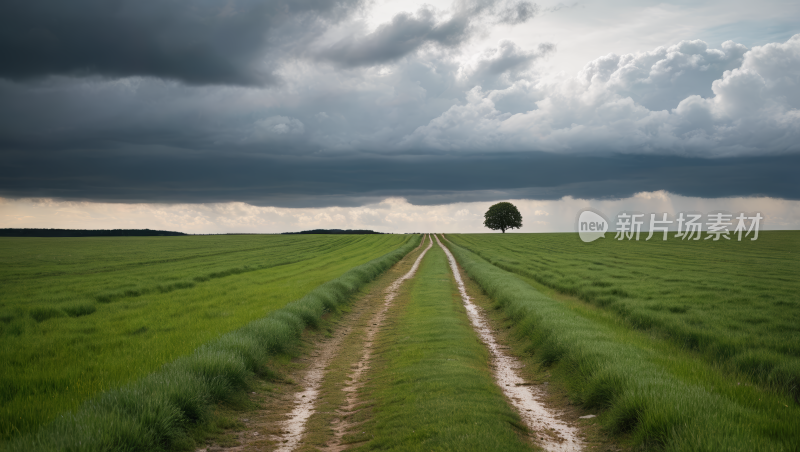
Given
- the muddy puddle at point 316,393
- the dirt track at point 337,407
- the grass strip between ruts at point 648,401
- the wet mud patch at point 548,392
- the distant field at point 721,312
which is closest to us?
the grass strip between ruts at point 648,401

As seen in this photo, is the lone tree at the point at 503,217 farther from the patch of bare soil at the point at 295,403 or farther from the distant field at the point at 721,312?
the patch of bare soil at the point at 295,403

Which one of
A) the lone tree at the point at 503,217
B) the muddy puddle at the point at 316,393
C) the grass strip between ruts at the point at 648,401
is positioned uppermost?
the lone tree at the point at 503,217

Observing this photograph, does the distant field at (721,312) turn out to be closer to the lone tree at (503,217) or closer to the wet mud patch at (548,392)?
the wet mud patch at (548,392)

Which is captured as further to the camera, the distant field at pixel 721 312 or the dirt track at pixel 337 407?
the distant field at pixel 721 312

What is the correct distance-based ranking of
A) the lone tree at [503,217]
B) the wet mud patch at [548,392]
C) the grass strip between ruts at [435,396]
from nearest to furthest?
the grass strip between ruts at [435,396] < the wet mud patch at [548,392] < the lone tree at [503,217]

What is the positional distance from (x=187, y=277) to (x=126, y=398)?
2805 centimetres

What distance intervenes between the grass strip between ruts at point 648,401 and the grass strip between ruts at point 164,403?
A: 24.2 feet

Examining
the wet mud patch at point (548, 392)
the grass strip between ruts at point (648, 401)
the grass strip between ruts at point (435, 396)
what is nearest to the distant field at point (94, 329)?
the grass strip between ruts at point (435, 396)

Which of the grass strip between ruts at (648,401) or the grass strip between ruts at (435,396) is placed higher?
the grass strip between ruts at (648,401)

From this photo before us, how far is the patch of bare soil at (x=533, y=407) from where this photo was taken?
728 centimetres

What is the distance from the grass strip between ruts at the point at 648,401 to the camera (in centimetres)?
581

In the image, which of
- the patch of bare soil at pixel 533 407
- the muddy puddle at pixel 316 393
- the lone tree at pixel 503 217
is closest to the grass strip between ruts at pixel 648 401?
the patch of bare soil at pixel 533 407

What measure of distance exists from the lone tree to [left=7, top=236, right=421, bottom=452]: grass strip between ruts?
137139mm

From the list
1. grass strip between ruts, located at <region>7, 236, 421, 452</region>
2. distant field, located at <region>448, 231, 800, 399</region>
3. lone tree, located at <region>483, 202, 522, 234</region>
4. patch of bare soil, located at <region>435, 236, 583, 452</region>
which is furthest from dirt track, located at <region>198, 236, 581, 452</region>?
lone tree, located at <region>483, 202, 522, 234</region>
